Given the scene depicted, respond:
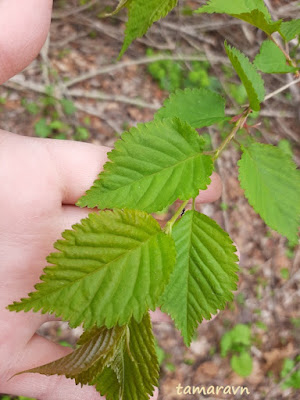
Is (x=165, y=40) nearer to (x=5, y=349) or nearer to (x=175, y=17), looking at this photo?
(x=175, y=17)

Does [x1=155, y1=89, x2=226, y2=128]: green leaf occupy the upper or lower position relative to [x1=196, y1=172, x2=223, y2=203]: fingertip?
upper

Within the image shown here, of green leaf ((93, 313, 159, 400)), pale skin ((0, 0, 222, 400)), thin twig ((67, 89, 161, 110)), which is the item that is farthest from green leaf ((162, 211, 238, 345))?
thin twig ((67, 89, 161, 110))

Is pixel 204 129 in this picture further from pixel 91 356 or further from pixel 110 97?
pixel 91 356

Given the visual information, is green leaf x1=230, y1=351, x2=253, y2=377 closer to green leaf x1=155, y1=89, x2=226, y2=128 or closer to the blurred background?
the blurred background

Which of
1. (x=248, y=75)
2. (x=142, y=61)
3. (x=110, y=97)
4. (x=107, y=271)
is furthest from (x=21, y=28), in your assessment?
(x=142, y=61)

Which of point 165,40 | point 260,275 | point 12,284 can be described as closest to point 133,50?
point 165,40

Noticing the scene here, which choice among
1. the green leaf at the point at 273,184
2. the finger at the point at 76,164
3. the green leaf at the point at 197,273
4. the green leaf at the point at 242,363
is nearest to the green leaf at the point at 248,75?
the green leaf at the point at 273,184
